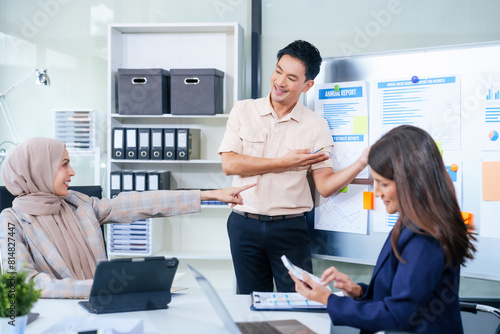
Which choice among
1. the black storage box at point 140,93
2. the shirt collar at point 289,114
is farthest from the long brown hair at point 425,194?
the black storage box at point 140,93

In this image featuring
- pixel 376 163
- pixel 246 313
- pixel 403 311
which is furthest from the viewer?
pixel 246 313

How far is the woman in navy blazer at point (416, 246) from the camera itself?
1391 millimetres

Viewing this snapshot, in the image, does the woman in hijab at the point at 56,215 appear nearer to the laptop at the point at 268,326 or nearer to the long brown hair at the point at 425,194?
the laptop at the point at 268,326

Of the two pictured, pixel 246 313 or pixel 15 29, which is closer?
pixel 246 313

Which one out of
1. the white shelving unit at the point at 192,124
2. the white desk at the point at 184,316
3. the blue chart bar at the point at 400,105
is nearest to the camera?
the white desk at the point at 184,316

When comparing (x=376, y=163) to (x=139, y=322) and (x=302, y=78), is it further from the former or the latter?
(x=302, y=78)

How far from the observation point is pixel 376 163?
1.53 metres

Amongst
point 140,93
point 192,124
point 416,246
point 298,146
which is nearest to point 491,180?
point 298,146

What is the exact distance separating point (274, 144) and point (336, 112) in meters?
0.51

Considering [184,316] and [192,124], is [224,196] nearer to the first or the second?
[184,316]

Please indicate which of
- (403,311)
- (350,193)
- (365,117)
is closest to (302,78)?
(365,117)

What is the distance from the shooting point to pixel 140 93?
372 centimetres

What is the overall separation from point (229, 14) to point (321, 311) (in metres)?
2.81

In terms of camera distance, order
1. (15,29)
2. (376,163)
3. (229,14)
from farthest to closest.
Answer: (15,29)
(229,14)
(376,163)
